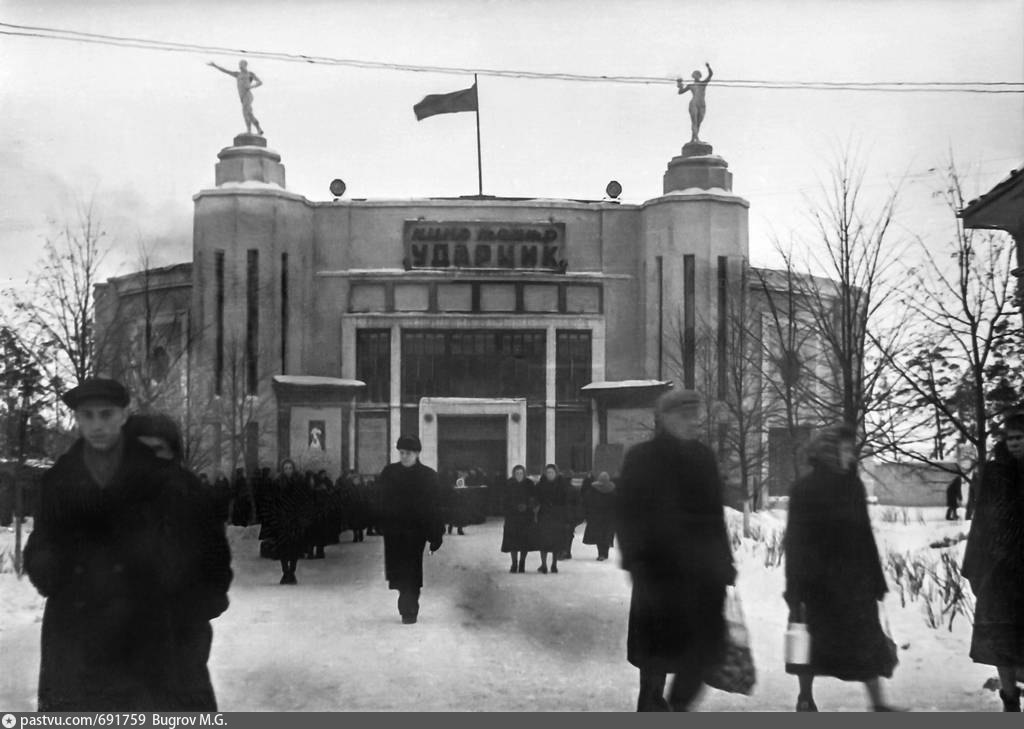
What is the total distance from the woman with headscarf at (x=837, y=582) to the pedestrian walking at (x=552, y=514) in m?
1.73

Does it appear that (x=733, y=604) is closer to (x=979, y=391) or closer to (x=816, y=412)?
(x=816, y=412)

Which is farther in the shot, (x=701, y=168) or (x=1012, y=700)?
(x=701, y=168)

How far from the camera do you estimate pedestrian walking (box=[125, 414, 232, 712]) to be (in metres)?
3.80

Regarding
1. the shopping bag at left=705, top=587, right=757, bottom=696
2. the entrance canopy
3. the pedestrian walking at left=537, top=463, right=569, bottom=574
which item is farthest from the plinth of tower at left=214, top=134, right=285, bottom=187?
the shopping bag at left=705, top=587, right=757, bottom=696

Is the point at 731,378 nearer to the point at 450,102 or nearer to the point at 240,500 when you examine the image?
the point at 450,102

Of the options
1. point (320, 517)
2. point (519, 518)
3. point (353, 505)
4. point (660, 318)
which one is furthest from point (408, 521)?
point (660, 318)

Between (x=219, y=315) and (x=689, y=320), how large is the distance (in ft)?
9.10

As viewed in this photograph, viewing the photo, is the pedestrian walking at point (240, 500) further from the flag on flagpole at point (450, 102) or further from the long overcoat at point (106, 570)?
the flag on flagpole at point (450, 102)

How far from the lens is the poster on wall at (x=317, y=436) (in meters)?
6.14

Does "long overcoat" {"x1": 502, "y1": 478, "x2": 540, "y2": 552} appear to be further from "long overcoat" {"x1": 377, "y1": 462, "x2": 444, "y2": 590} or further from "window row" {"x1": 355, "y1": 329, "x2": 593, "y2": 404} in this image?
"window row" {"x1": 355, "y1": 329, "x2": 593, "y2": 404}

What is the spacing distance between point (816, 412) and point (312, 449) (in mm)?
2833

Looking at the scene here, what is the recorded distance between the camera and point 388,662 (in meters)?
5.47

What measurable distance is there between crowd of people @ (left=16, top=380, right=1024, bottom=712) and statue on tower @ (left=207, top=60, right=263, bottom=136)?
2225 millimetres

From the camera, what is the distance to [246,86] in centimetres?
629
